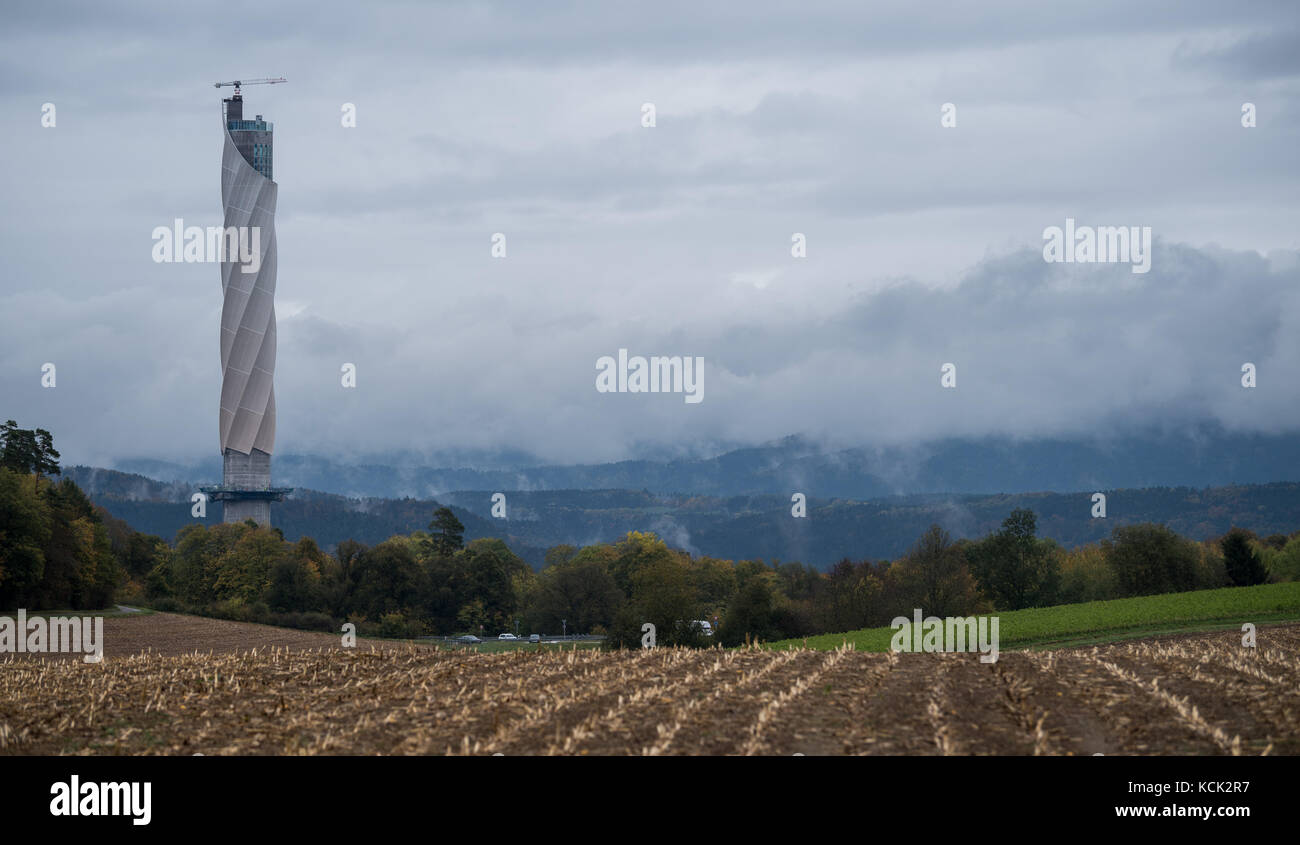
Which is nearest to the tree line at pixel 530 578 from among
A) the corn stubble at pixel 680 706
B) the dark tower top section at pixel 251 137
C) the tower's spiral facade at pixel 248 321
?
the tower's spiral facade at pixel 248 321

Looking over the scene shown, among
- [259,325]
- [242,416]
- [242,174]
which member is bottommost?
[242,416]

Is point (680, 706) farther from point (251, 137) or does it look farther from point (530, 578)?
point (251, 137)

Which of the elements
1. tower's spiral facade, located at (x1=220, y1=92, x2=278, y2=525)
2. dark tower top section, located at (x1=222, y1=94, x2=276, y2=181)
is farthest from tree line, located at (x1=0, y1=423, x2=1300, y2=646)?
dark tower top section, located at (x1=222, y1=94, x2=276, y2=181)

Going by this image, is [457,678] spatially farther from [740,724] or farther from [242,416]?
[242,416]

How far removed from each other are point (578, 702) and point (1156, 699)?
1267cm

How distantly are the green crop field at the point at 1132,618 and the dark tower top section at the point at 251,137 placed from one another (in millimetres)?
152323

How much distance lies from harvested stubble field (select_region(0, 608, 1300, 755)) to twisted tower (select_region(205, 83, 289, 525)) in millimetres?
154797

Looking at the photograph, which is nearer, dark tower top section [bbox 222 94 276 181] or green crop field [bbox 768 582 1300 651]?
green crop field [bbox 768 582 1300 651]

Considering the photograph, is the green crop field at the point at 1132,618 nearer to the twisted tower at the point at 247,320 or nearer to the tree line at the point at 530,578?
the tree line at the point at 530,578

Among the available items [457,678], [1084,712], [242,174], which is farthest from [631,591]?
[1084,712]

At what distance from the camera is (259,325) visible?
18738 centimetres

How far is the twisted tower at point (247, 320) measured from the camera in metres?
186

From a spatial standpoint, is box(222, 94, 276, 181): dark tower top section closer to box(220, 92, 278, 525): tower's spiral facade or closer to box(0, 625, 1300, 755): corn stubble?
box(220, 92, 278, 525): tower's spiral facade

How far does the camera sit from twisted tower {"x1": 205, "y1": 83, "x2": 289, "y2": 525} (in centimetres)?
18650
